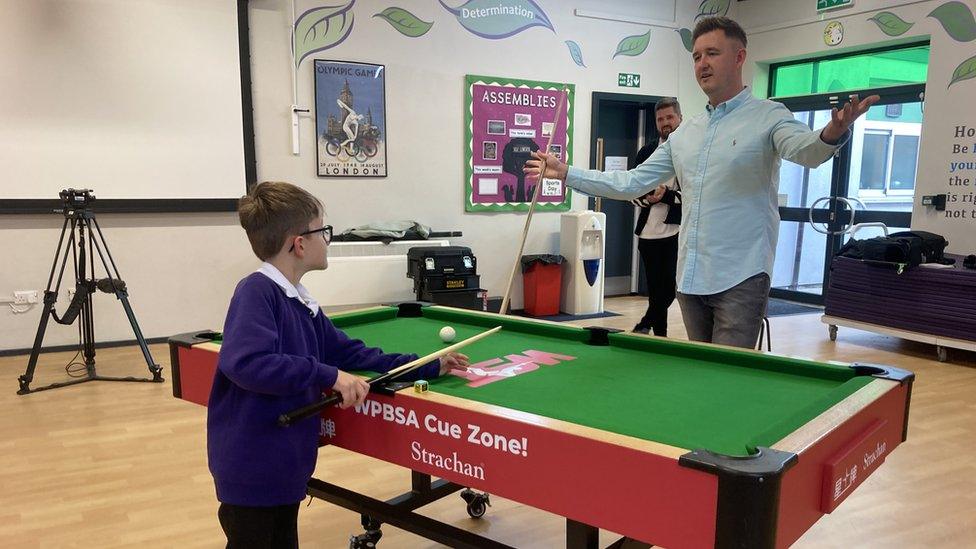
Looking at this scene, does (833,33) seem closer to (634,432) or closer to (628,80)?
(628,80)

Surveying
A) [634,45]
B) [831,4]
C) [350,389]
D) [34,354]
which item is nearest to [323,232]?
[350,389]

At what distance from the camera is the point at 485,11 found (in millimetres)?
6082

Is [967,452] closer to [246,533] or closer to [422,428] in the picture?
[422,428]

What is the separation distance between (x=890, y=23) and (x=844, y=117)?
5309mm

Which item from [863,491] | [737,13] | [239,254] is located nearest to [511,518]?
[863,491]

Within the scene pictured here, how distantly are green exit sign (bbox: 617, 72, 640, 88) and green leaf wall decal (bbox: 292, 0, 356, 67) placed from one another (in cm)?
285

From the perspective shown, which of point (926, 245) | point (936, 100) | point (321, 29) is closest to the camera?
point (926, 245)

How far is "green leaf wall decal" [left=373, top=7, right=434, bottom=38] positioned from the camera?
564 cm

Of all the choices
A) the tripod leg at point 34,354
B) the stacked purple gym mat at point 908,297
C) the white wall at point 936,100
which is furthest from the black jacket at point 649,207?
the tripod leg at point 34,354

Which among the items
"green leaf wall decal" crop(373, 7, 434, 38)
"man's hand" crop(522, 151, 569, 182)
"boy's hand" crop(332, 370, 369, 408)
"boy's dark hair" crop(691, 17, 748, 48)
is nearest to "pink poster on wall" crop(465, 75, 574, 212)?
"green leaf wall decal" crop(373, 7, 434, 38)

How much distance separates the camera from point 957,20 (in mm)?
5613

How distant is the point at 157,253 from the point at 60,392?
Result: 142 centimetres

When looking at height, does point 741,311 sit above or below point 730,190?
below

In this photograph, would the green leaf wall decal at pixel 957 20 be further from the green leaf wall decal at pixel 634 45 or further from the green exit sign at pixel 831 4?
the green leaf wall decal at pixel 634 45
